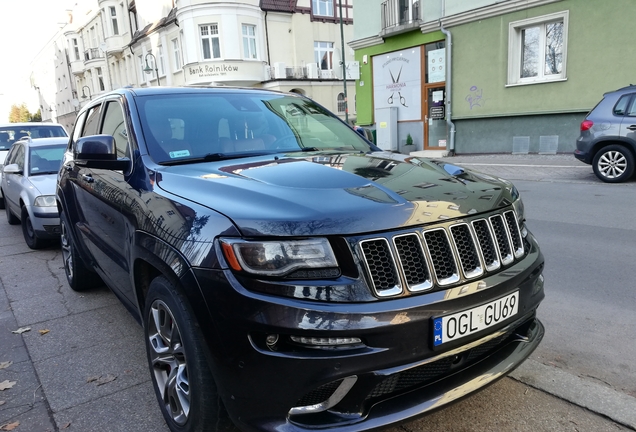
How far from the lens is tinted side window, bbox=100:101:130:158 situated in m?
3.15

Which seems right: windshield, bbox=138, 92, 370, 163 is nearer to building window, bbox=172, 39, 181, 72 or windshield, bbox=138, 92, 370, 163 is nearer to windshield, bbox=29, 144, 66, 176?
windshield, bbox=29, 144, 66, 176

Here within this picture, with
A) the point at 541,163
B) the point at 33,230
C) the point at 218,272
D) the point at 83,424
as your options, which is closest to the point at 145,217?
the point at 218,272

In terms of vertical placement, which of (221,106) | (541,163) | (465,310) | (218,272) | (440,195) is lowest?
(541,163)

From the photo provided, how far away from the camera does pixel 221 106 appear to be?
342cm

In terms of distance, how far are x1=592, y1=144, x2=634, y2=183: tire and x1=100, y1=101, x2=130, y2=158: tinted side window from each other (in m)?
9.43

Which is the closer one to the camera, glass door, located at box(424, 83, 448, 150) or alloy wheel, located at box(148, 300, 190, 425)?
alloy wheel, located at box(148, 300, 190, 425)

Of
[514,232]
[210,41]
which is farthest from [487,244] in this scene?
[210,41]

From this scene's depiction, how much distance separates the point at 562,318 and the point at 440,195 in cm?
219

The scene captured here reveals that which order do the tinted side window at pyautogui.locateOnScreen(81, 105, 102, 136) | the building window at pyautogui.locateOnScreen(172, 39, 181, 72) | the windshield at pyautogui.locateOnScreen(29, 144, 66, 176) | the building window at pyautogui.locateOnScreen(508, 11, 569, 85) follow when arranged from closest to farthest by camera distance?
the tinted side window at pyautogui.locateOnScreen(81, 105, 102, 136)
the windshield at pyautogui.locateOnScreen(29, 144, 66, 176)
the building window at pyautogui.locateOnScreen(508, 11, 569, 85)
the building window at pyautogui.locateOnScreen(172, 39, 181, 72)

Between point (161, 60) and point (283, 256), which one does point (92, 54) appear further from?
point (283, 256)

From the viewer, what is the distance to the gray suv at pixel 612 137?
9320 millimetres

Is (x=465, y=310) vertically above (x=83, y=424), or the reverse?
(x=465, y=310)

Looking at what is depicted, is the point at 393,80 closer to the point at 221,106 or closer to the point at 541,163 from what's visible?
the point at 541,163

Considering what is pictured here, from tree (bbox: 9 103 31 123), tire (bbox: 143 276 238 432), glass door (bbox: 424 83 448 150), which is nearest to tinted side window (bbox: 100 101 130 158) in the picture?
tire (bbox: 143 276 238 432)
